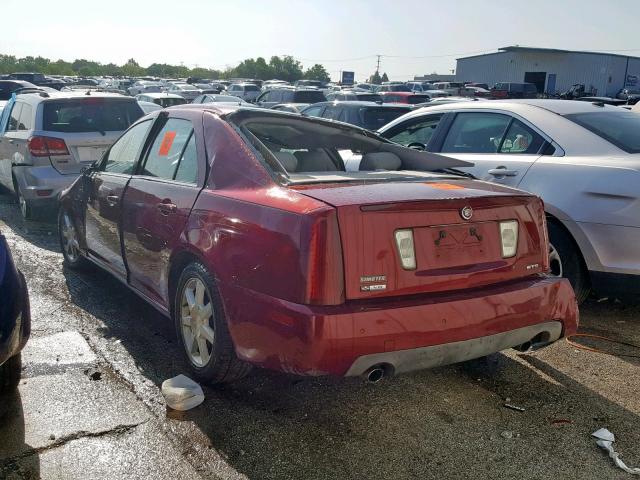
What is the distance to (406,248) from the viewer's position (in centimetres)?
312

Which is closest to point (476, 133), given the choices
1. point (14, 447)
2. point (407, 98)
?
point (14, 447)

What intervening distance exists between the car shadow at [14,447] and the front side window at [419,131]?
14.3ft

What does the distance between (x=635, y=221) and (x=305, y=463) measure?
112 inches

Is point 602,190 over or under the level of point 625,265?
over

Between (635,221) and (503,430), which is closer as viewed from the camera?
(503,430)

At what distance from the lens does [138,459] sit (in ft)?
10.00

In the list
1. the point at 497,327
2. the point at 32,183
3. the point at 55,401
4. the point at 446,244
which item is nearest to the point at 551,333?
the point at 497,327

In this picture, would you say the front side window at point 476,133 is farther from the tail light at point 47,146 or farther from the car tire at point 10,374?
the tail light at point 47,146

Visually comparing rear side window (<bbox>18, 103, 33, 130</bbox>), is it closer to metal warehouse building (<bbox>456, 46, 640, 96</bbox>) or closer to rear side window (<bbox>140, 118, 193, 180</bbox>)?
rear side window (<bbox>140, 118, 193, 180</bbox>)

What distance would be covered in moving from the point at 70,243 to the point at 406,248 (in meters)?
4.02

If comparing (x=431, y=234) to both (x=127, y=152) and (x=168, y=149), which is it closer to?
(x=168, y=149)

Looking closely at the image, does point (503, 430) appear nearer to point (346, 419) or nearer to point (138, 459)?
point (346, 419)

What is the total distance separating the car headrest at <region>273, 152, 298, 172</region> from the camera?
13.2 feet

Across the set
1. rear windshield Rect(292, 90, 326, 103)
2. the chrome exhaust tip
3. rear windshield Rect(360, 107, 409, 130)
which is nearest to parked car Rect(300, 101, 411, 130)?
rear windshield Rect(360, 107, 409, 130)
